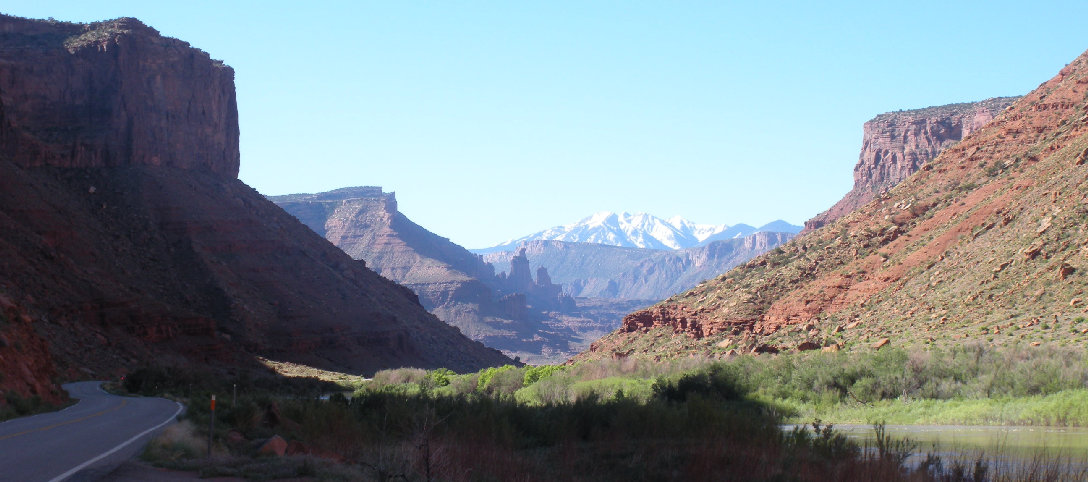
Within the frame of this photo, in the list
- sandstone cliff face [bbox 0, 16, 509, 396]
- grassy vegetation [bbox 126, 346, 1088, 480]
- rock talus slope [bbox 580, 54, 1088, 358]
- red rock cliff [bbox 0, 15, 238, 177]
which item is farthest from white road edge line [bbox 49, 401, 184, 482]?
red rock cliff [bbox 0, 15, 238, 177]

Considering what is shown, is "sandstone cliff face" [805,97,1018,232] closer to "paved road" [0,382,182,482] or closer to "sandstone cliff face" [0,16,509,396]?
"sandstone cliff face" [0,16,509,396]

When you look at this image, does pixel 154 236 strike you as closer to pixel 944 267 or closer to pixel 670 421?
pixel 944 267

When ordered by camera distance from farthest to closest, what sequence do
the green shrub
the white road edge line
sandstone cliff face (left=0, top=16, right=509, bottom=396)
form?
sandstone cliff face (left=0, top=16, right=509, bottom=396)
the green shrub
the white road edge line

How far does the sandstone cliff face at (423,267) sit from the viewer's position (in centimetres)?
15625

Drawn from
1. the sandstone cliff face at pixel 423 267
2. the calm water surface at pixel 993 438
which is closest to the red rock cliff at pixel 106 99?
the sandstone cliff face at pixel 423 267

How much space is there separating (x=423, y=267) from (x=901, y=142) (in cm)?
7953

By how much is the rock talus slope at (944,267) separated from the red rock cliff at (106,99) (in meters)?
44.9

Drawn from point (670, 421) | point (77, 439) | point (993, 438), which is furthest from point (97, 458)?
point (993, 438)

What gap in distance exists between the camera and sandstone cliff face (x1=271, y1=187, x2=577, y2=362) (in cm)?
15625

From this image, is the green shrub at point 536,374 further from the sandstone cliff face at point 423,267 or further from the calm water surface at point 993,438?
the sandstone cliff face at point 423,267

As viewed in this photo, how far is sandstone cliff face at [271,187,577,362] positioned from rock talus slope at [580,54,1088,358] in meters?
89.1

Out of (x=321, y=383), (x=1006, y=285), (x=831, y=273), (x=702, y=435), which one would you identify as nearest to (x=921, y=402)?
(x=1006, y=285)

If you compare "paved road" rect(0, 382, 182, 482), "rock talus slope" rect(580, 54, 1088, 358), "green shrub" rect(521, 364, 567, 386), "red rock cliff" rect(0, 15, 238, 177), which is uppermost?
"red rock cliff" rect(0, 15, 238, 177)

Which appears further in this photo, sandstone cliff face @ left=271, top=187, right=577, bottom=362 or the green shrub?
sandstone cliff face @ left=271, top=187, right=577, bottom=362
